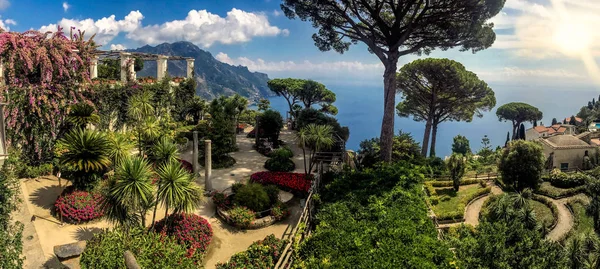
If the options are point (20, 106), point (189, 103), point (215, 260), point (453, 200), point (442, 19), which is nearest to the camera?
point (215, 260)

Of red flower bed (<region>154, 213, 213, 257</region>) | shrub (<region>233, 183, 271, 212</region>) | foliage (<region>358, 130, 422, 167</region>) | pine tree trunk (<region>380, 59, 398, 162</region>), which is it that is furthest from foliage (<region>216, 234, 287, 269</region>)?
foliage (<region>358, 130, 422, 167</region>)

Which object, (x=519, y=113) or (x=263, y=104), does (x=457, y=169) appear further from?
(x=519, y=113)

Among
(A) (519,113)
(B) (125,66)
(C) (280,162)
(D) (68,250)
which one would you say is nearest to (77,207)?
(D) (68,250)

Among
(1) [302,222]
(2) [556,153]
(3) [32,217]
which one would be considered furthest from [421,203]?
(2) [556,153]

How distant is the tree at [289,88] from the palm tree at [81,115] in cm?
2305

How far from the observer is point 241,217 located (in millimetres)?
12477

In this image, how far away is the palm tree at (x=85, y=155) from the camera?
11633 millimetres

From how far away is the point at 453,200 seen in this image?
782 inches

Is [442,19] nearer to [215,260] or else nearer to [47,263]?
[215,260]

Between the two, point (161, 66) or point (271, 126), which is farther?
point (271, 126)

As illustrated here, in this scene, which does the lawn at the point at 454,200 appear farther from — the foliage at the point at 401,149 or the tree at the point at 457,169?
the foliage at the point at 401,149

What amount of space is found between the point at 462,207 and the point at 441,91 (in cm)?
1338

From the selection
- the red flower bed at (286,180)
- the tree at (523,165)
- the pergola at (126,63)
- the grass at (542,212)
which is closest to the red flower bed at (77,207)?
the red flower bed at (286,180)

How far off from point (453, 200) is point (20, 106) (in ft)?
71.9
